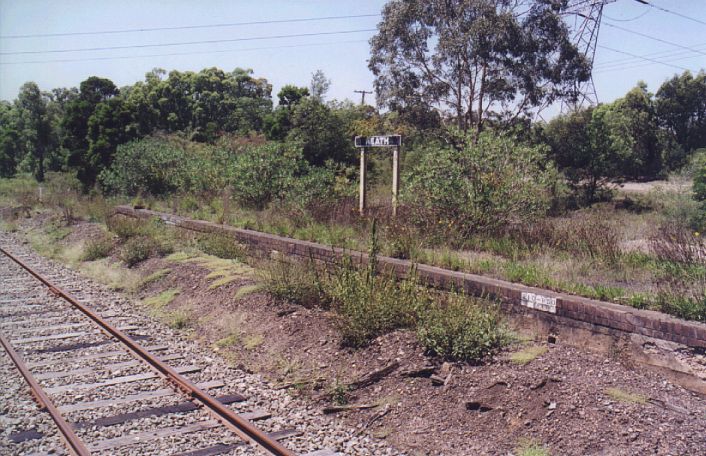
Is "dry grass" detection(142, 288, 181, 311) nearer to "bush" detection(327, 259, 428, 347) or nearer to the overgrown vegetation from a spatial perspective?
the overgrown vegetation

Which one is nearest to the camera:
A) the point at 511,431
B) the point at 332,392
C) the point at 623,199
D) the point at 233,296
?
the point at 511,431

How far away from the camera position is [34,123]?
44.4m

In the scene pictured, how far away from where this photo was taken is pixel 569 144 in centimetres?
2936

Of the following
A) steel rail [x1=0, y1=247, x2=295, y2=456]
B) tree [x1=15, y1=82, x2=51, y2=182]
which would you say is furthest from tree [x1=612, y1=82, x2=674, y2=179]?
tree [x1=15, y1=82, x2=51, y2=182]

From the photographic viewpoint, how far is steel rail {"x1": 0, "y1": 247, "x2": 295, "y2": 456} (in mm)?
5172

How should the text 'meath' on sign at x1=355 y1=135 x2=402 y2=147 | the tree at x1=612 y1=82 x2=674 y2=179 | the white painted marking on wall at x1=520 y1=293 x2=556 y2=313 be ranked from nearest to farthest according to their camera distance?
the white painted marking on wall at x1=520 y1=293 x2=556 y2=313 < the text 'meath' on sign at x1=355 y1=135 x2=402 y2=147 < the tree at x1=612 y1=82 x2=674 y2=179

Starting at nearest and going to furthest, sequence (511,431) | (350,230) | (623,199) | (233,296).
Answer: (511,431), (233,296), (350,230), (623,199)

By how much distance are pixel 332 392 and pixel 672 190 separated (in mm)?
20984

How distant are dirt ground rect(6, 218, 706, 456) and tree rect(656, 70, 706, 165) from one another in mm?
38004

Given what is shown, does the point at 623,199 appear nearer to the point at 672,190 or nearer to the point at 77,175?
the point at 672,190

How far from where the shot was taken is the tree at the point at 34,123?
4366cm

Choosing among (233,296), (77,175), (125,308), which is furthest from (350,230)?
(77,175)

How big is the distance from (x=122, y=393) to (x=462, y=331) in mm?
3615

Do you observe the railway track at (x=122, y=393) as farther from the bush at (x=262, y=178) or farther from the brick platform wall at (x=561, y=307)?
the bush at (x=262, y=178)
